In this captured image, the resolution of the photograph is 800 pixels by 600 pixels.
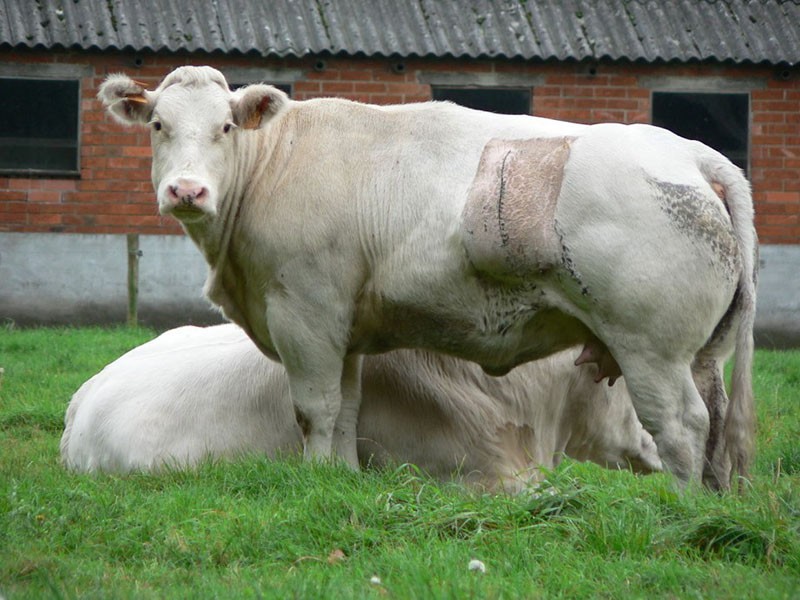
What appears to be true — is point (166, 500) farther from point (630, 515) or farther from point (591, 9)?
point (591, 9)

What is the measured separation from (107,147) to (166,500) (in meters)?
10.9

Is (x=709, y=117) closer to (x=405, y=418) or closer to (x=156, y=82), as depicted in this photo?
(x=156, y=82)

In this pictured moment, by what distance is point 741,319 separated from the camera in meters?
5.39

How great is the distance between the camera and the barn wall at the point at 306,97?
50.1 feet

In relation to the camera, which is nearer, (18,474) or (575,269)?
(575,269)

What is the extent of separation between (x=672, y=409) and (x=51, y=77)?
11830mm

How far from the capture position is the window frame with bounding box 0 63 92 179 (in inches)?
603

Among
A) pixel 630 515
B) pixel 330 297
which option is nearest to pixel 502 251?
pixel 330 297

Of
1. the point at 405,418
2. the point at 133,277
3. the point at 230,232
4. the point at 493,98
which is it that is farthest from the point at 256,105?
the point at 493,98

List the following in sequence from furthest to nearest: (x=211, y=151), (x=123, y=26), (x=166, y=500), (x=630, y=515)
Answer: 1. (x=123, y=26)
2. (x=211, y=151)
3. (x=166, y=500)
4. (x=630, y=515)

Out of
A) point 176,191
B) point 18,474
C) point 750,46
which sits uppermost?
point 750,46

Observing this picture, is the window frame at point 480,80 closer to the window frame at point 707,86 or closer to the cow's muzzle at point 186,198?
the window frame at point 707,86

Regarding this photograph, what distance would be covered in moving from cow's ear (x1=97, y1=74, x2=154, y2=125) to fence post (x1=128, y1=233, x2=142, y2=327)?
8390 mm

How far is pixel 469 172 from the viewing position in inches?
225
